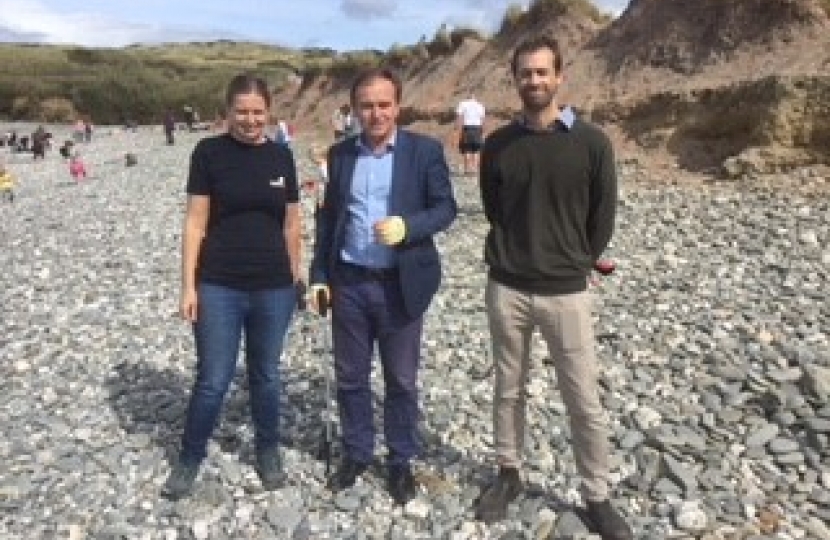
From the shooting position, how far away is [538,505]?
5.38m

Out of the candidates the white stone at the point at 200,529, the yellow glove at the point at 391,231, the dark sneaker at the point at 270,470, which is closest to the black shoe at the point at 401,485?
the dark sneaker at the point at 270,470

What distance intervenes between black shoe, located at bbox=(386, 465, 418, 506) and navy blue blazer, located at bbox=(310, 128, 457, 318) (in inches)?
40.8

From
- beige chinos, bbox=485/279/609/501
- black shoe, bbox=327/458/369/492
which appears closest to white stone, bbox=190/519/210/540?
black shoe, bbox=327/458/369/492

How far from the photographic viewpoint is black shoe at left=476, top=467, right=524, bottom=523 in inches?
207

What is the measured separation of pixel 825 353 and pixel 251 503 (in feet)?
17.3

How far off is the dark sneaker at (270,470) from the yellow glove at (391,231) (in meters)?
1.82

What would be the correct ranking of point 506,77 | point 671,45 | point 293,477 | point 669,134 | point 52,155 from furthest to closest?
point 52,155, point 506,77, point 671,45, point 669,134, point 293,477

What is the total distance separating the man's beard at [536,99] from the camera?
14.8 feet

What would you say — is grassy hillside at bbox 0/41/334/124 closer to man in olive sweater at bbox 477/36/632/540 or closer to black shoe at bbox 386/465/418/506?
black shoe at bbox 386/465/418/506

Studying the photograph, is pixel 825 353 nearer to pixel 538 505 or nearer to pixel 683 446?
pixel 683 446

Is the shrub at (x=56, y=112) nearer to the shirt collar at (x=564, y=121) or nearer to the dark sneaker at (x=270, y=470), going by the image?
the dark sneaker at (x=270, y=470)

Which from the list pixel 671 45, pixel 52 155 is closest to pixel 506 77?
pixel 671 45

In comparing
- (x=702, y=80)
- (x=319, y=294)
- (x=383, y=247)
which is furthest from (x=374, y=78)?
(x=702, y=80)

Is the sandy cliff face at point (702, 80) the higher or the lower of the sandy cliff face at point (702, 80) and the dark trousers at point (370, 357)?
the higher
